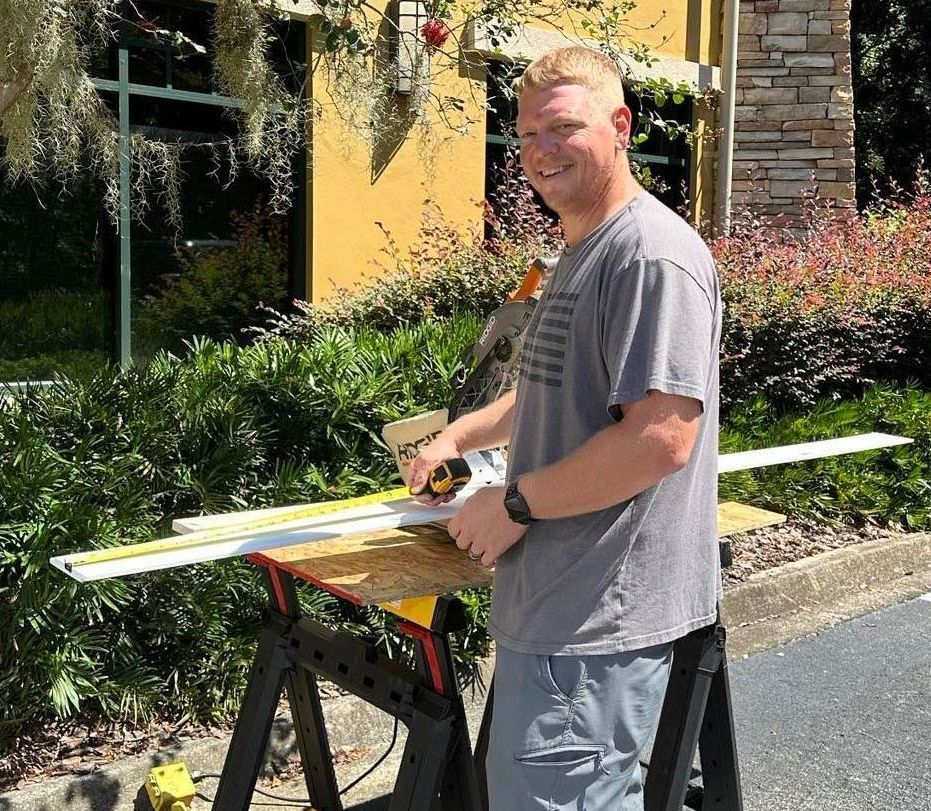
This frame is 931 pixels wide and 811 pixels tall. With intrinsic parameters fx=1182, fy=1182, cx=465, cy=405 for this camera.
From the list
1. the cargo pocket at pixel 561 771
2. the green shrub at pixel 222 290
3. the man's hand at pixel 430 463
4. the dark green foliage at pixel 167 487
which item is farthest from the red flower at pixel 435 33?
the green shrub at pixel 222 290

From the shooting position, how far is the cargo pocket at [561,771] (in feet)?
7.42

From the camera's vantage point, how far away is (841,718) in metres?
4.74

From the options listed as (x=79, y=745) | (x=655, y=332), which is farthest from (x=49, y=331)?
(x=655, y=332)

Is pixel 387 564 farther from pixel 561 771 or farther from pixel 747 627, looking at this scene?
pixel 747 627

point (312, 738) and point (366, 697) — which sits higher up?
point (366, 697)

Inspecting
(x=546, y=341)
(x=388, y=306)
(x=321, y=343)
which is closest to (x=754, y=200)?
(x=388, y=306)

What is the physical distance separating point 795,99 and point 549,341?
11.6m

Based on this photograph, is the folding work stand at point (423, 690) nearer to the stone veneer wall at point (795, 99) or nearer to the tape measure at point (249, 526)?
the tape measure at point (249, 526)

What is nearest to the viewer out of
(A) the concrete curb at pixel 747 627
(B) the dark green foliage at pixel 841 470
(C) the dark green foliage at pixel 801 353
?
(A) the concrete curb at pixel 747 627

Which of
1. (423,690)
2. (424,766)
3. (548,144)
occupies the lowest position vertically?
(424,766)

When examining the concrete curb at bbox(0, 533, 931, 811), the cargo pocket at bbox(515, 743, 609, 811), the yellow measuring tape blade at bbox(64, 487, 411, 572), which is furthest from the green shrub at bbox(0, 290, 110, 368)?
the cargo pocket at bbox(515, 743, 609, 811)

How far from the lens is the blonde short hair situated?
231 cm

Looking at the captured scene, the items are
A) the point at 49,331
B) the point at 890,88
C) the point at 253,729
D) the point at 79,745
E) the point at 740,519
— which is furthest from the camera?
the point at 890,88

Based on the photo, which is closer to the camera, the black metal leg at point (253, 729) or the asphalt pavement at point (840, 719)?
the black metal leg at point (253, 729)
